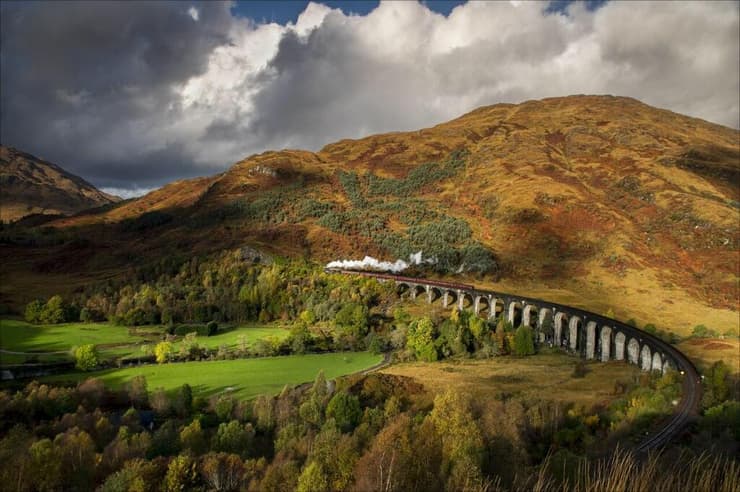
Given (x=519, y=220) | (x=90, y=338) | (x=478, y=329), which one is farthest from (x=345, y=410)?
(x=519, y=220)

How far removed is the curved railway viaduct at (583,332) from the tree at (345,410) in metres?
21.1

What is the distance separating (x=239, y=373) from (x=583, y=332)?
2035 inches

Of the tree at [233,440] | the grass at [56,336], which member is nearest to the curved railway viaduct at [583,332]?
the tree at [233,440]

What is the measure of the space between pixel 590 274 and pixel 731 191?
82.2 m

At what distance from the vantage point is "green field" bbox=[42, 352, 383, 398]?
5134 cm

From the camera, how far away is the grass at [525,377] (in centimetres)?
4825

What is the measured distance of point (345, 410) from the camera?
Answer: 128 ft

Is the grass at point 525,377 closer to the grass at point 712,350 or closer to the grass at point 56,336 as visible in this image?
the grass at point 712,350

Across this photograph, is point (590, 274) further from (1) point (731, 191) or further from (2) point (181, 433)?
(2) point (181, 433)

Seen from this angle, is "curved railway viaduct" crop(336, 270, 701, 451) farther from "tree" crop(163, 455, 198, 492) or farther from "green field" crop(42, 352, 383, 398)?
"green field" crop(42, 352, 383, 398)

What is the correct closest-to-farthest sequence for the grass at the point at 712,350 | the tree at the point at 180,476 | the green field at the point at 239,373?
the tree at the point at 180,476, the green field at the point at 239,373, the grass at the point at 712,350

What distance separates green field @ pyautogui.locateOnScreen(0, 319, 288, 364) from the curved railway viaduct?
32.4 m

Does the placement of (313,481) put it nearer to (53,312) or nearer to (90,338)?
(90,338)

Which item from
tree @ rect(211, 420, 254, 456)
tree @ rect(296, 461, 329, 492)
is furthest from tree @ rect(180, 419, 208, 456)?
tree @ rect(296, 461, 329, 492)
